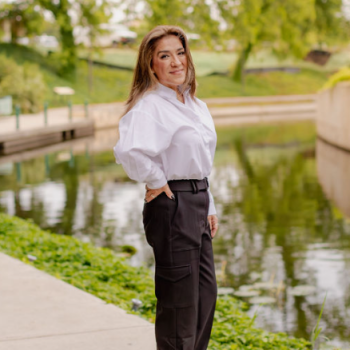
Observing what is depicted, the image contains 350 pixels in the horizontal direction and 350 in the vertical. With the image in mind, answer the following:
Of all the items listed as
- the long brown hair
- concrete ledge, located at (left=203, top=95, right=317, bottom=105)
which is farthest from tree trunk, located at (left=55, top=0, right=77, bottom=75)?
the long brown hair

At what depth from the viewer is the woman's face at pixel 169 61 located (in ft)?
10.9

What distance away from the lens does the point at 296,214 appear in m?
10.4

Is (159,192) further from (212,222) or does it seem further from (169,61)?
(169,61)

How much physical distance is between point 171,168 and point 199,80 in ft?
140

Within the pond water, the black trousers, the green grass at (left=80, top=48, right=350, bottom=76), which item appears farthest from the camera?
the green grass at (left=80, top=48, right=350, bottom=76)

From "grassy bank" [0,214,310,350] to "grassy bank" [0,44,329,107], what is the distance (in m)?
27.6

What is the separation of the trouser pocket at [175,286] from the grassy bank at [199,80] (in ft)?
104

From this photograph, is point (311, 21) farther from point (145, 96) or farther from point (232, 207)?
point (145, 96)

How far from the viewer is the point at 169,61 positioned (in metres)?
3.33

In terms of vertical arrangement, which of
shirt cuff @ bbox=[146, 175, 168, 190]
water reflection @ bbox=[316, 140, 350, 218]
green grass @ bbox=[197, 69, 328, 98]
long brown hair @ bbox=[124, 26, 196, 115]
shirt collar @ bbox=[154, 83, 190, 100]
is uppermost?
long brown hair @ bbox=[124, 26, 196, 115]

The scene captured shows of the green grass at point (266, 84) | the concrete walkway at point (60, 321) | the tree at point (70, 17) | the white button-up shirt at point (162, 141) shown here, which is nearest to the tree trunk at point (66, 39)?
the tree at point (70, 17)

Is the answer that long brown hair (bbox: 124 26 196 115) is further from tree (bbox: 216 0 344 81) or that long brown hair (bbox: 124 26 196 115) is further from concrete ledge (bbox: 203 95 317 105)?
tree (bbox: 216 0 344 81)

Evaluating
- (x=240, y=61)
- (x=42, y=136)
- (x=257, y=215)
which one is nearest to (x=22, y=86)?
(x=42, y=136)

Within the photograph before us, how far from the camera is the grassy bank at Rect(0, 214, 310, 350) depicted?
4.67 m
